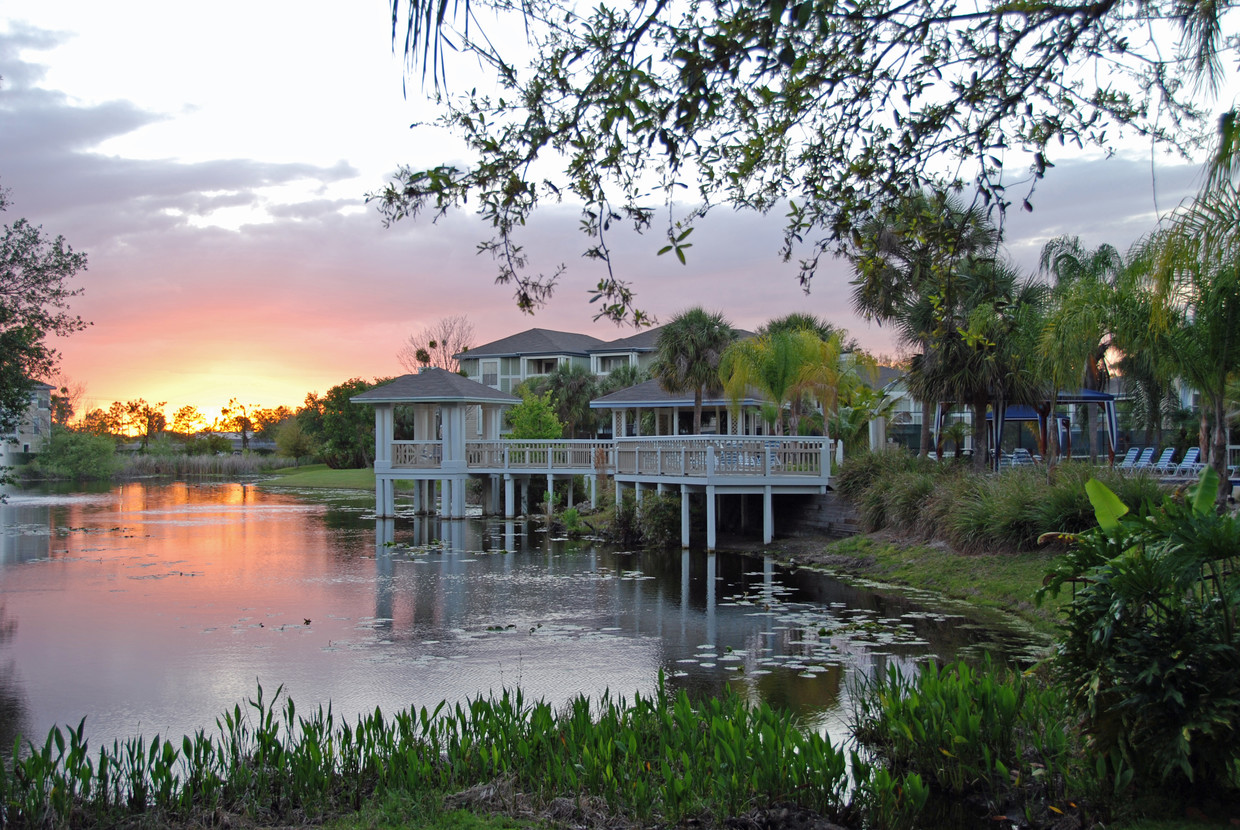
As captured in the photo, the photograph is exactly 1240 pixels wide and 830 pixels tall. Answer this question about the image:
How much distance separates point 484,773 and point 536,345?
234 ft

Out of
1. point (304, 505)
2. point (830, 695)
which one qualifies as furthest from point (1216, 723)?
point (304, 505)

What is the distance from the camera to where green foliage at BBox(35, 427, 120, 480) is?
219ft

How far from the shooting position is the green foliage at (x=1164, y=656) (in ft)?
18.1

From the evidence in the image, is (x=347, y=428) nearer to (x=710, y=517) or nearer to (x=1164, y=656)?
(x=710, y=517)

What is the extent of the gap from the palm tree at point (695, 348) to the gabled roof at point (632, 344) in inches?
1300

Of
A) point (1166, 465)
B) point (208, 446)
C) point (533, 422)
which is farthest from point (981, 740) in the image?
point (208, 446)

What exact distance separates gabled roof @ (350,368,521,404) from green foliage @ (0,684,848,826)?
2789 cm

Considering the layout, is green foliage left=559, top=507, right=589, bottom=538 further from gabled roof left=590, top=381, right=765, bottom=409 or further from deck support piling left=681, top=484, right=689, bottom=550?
gabled roof left=590, top=381, right=765, bottom=409

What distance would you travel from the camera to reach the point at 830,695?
9.62 metres

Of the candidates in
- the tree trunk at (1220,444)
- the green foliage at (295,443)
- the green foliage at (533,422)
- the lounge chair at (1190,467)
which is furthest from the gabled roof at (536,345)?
the tree trunk at (1220,444)

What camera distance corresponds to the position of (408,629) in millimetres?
13820

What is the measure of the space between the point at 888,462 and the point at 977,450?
315 centimetres

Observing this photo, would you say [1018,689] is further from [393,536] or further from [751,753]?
[393,536]

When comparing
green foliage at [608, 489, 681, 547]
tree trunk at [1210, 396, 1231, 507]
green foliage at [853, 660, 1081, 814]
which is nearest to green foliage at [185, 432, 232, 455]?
green foliage at [608, 489, 681, 547]
